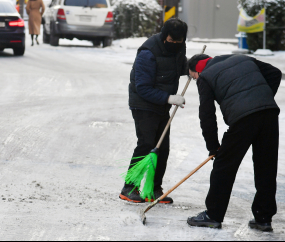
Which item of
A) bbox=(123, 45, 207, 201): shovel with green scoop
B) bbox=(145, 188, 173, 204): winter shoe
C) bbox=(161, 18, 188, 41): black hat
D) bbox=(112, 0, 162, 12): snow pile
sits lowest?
bbox=(145, 188, 173, 204): winter shoe

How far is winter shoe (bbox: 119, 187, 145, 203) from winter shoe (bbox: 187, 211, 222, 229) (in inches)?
28.1

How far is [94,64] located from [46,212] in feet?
31.8

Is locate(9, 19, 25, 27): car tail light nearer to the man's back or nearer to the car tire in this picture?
the car tire

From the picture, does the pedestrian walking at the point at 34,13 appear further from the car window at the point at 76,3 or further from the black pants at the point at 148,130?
the black pants at the point at 148,130

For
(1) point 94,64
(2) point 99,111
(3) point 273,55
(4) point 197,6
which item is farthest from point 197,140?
(4) point 197,6

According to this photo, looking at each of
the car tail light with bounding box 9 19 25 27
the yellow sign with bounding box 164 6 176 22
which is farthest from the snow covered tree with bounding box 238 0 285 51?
the car tail light with bounding box 9 19 25 27

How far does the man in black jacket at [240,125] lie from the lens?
12.2ft

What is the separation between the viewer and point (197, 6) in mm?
23672

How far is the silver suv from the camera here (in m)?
16.7

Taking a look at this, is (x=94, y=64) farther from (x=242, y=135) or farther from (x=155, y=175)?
(x=242, y=135)

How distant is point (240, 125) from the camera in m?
3.74

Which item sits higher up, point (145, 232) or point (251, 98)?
point (251, 98)

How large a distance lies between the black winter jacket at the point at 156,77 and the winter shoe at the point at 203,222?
97cm

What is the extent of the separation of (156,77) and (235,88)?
90cm
